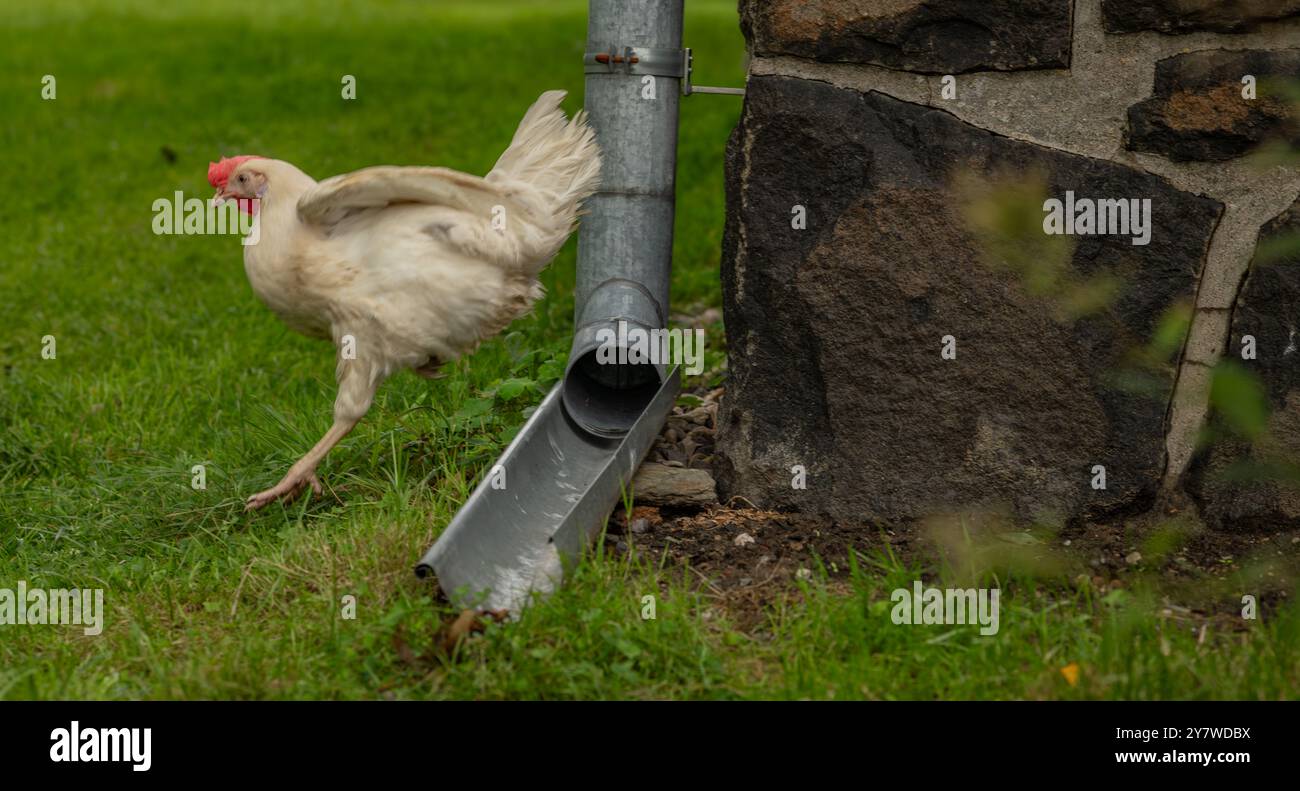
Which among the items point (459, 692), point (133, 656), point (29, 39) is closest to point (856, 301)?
point (459, 692)

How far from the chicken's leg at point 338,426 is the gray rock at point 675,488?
0.82 metres

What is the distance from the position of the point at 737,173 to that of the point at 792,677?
4.70ft

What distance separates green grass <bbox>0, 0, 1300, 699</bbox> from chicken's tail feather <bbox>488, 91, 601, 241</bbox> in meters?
0.70

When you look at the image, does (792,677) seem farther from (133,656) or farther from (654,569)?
(133,656)

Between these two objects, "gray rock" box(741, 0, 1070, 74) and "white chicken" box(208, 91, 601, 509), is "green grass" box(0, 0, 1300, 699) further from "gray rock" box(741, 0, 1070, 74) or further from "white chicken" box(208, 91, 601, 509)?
"gray rock" box(741, 0, 1070, 74)

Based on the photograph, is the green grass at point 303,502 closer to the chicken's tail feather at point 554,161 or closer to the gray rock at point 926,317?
the gray rock at point 926,317

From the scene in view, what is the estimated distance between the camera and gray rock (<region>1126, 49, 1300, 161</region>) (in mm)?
3143

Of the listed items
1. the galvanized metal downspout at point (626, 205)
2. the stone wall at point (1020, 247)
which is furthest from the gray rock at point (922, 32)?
the galvanized metal downspout at point (626, 205)

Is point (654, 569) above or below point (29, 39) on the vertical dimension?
below

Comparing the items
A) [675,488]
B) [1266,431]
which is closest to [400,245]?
[675,488]

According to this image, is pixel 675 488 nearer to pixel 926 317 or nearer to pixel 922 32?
pixel 926 317

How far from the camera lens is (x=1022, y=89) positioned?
10.9 ft

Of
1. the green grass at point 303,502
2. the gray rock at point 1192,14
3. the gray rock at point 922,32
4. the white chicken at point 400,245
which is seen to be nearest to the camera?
the green grass at point 303,502

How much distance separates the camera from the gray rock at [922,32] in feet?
10.7
